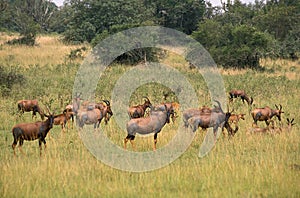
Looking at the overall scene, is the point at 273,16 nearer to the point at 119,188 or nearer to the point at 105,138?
the point at 105,138

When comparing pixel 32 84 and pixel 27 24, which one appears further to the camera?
pixel 27 24

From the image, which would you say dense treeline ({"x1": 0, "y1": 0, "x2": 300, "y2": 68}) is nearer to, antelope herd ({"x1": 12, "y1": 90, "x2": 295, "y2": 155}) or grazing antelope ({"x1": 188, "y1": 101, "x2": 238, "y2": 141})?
antelope herd ({"x1": 12, "y1": 90, "x2": 295, "y2": 155})

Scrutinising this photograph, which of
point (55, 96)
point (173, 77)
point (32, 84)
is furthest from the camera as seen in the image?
point (173, 77)

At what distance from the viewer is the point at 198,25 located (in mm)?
33000

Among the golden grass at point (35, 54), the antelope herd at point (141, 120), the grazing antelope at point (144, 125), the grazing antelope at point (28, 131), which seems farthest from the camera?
the golden grass at point (35, 54)

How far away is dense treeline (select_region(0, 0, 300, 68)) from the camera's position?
25797mm

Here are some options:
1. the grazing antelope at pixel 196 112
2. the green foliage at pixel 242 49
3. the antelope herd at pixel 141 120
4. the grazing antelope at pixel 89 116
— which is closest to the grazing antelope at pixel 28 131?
the antelope herd at pixel 141 120

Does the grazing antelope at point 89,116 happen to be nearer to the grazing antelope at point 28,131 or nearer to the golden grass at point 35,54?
the grazing antelope at point 28,131

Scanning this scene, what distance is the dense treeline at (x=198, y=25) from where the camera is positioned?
2580 cm

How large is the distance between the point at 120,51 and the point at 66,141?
15.4m

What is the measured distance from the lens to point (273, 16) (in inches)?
1334

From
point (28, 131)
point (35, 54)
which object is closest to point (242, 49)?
point (35, 54)

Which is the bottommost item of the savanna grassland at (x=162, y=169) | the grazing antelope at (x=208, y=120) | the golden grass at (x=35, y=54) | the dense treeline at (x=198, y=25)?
the savanna grassland at (x=162, y=169)

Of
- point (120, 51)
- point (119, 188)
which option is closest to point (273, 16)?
point (120, 51)
